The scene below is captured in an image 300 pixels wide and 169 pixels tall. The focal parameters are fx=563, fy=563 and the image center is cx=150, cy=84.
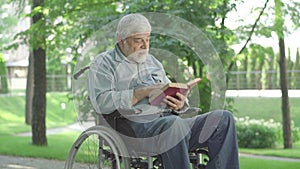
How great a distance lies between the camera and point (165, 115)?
353 cm

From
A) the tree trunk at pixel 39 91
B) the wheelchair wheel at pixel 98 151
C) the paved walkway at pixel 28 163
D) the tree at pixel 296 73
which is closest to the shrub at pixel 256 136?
the tree trunk at pixel 39 91

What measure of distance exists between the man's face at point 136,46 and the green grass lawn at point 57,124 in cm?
348

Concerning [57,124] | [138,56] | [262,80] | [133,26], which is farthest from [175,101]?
[262,80]

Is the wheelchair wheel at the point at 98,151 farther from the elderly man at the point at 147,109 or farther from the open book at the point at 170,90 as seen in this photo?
the open book at the point at 170,90

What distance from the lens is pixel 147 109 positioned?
11.1ft

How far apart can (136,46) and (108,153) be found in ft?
2.30

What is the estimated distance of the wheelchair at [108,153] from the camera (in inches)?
132

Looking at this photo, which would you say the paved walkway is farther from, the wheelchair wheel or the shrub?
the shrub

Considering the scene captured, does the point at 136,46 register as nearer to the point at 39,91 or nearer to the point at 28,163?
the point at 28,163

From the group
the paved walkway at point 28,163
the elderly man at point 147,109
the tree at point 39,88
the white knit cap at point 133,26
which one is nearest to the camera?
the elderly man at point 147,109

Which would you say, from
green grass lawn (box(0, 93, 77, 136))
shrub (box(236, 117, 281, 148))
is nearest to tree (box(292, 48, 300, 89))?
shrub (box(236, 117, 281, 148))

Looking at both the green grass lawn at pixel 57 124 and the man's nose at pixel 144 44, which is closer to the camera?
the man's nose at pixel 144 44

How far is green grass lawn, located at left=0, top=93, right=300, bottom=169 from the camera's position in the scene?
26.9 feet

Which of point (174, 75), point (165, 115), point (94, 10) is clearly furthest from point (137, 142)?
point (94, 10)
